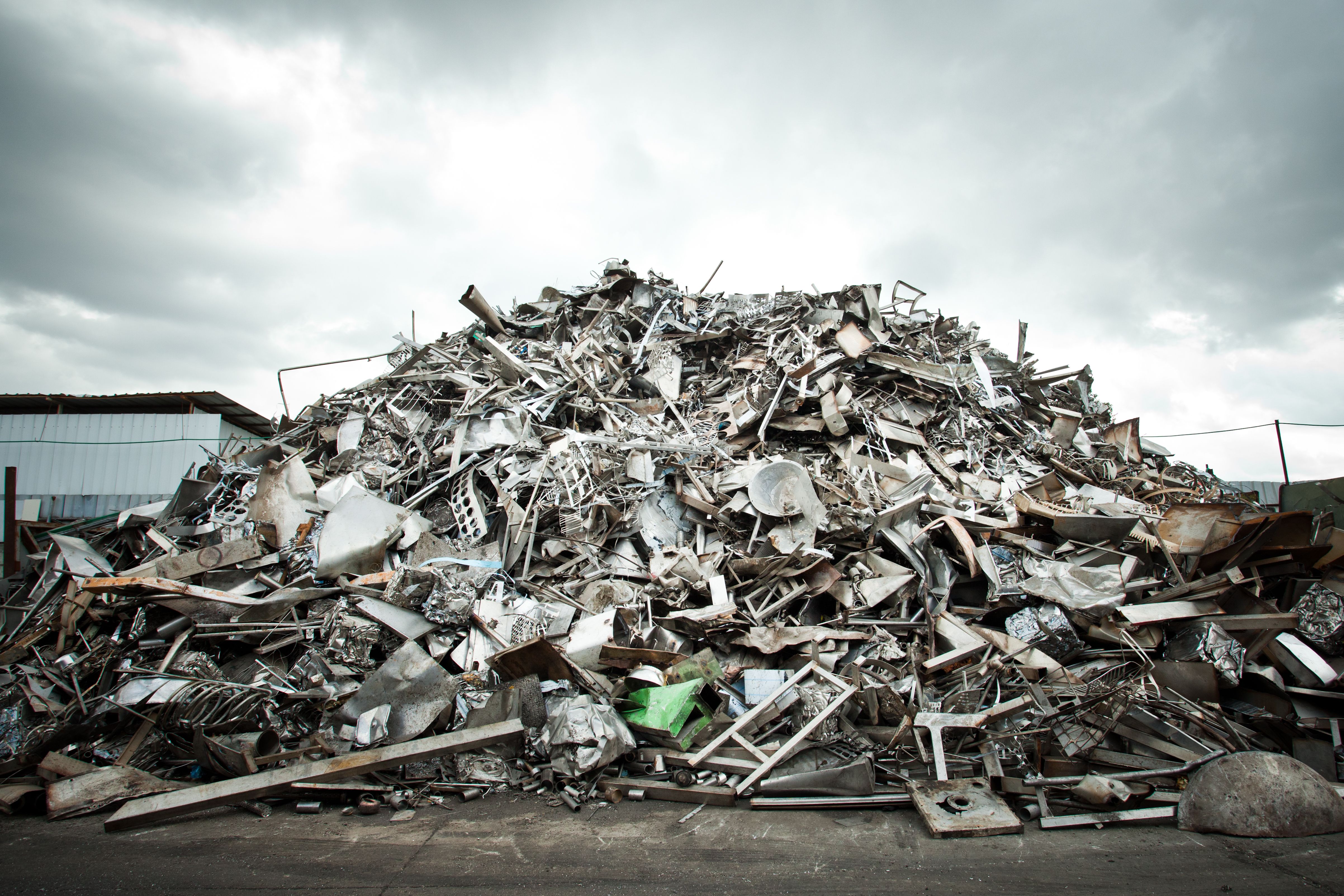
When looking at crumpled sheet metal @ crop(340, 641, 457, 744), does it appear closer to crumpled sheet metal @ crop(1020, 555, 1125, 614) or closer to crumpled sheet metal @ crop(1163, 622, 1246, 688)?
crumpled sheet metal @ crop(1020, 555, 1125, 614)

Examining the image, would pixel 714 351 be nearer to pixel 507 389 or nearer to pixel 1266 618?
pixel 507 389

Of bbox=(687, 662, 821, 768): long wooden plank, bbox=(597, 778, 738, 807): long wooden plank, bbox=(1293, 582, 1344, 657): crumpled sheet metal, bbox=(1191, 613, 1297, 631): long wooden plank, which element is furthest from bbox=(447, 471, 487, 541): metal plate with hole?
bbox=(1293, 582, 1344, 657): crumpled sheet metal

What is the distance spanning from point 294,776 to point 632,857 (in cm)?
240

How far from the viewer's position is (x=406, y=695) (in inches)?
182

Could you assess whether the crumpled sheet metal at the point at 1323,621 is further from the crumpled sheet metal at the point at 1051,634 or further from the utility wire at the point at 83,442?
the utility wire at the point at 83,442

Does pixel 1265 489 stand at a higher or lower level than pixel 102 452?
lower

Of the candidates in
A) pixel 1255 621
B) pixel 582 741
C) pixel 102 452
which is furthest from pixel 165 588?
pixel 102 452

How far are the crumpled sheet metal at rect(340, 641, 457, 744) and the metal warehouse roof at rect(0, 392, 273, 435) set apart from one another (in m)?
12.1

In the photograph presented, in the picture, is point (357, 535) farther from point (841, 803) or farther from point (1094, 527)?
point (1094, 527)

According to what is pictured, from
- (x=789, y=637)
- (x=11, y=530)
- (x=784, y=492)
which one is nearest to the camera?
(x=789, y=637)

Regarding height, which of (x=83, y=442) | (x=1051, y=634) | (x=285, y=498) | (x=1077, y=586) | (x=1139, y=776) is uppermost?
(x=83, y=442)

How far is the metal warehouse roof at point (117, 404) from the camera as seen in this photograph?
13.9 meters

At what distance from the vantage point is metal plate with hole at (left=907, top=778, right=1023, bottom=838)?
3551 millimetres

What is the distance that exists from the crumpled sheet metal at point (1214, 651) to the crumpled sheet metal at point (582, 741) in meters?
4.72
